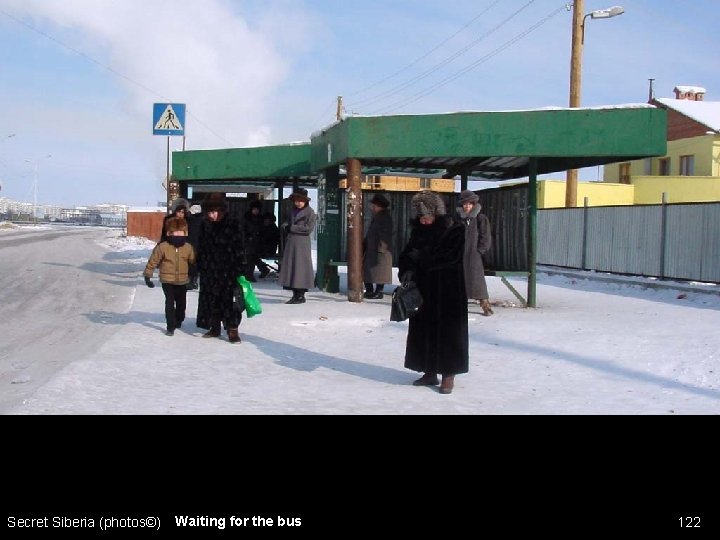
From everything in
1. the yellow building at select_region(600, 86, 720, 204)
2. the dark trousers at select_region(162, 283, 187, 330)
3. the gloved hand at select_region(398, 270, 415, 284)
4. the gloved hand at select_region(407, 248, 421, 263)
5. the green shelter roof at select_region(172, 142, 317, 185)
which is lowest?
the dark trousers at select_region(162, 283, 187, 330)

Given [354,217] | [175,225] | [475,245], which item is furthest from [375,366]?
[354,217]

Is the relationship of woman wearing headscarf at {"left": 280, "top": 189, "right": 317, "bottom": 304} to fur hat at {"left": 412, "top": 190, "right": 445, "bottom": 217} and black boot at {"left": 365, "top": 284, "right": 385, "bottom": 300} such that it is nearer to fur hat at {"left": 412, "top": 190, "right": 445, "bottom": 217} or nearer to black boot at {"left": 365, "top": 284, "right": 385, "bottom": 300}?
black boot at {"left": 365, "top": 284, "right": 385, "bottom": 300}

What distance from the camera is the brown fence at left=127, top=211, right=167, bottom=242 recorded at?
2003 inches

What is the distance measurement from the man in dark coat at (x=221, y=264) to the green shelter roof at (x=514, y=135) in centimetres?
372

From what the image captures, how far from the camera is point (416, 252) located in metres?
6.38

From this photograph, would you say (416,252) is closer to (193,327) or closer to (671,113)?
(193,327)

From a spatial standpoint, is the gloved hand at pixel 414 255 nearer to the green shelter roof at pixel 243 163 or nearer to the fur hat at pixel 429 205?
the fur hat at pixel 429 205

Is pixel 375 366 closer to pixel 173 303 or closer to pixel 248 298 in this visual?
pixel 248 298

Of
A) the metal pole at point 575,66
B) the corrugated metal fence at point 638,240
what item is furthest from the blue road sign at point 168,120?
the metal pole at point 575,66

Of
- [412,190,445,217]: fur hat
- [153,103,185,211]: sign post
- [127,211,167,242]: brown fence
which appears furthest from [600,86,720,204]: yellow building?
[412,190,445,217]: fur hat

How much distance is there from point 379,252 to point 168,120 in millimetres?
5257

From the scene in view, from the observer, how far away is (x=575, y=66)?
23609 millimetres

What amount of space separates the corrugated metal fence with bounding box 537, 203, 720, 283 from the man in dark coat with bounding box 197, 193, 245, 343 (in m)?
11.0

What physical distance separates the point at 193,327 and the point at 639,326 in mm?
5759
